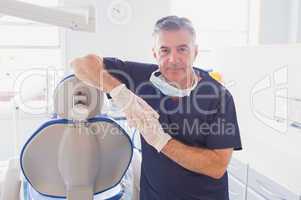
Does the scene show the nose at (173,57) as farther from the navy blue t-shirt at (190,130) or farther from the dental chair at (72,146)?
the dental chair at (72,146)

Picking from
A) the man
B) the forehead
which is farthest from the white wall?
the forehead

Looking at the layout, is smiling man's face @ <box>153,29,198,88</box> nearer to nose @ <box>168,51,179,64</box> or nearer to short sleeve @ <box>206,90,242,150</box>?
nose @ <box>168,51,179,64</box>

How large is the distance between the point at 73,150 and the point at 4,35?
2797 millimetres

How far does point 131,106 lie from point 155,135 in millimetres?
136

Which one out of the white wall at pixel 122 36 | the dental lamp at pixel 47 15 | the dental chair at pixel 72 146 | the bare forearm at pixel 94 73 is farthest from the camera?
the white wall at pixel 122 36

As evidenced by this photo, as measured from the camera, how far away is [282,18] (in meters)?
3.48

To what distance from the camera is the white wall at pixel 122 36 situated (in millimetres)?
3371

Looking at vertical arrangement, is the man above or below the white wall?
below

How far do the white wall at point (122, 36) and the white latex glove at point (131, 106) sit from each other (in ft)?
7.11

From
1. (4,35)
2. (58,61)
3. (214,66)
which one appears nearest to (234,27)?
(214,66)

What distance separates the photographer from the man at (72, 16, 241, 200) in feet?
4.27

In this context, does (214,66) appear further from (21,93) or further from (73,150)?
(73,150)

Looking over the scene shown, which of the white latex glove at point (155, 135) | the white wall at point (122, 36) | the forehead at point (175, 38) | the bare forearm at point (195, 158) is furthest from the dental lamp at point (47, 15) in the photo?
the white wall at point (122, 36)

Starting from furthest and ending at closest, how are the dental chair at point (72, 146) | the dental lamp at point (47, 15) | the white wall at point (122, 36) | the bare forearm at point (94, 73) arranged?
1. the white wall at point (122, 36)
2. the bare forearm at point (94, 73)
3. the dental chair at point (72, 146)
4. the dental lamp at point (47, 15)
